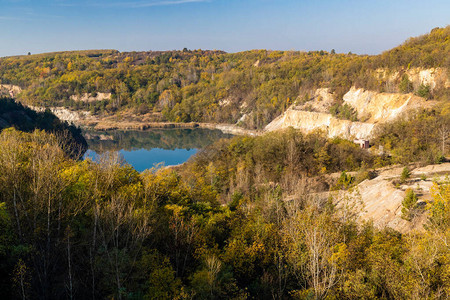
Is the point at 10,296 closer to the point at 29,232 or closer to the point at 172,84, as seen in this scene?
the point at 29,232

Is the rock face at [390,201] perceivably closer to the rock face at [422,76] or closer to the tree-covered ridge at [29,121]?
the rock face at [422,76]

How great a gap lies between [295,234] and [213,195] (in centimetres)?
1276

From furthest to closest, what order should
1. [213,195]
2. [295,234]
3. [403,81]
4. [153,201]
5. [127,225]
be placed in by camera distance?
[403,81] < [213,195] < [153,201] < [295,234] < [127,225]

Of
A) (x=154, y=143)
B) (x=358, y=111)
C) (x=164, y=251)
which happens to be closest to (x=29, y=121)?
(x=154, y=143)

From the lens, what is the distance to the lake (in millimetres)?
82956

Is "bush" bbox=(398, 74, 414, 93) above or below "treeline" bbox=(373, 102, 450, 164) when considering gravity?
above

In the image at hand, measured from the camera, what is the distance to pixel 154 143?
349 feet

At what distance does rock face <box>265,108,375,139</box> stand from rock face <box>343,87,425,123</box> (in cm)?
338

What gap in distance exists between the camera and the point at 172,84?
180625 mm

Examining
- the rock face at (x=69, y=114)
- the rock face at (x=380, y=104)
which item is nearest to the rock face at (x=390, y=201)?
the rock face at (x=380, y=104)

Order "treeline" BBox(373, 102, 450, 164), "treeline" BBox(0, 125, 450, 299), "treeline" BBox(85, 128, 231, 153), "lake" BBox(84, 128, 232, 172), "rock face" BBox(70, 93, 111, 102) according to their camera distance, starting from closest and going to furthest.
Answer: "treeline" BBox(0, 125, 450, 299) → "treeline" BBox(373, 102, 450, 164) → "lake" BBox(84, 128, 232, 172) → "treeline" BBox(85, 128, 231, 153) → "rock face" BBox(70, 93, 111, 102)

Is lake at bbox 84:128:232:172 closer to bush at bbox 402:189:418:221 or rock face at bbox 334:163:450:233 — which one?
rock face at bbox 334:163:450:233

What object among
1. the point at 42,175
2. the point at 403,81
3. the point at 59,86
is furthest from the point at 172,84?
the point at 42,175

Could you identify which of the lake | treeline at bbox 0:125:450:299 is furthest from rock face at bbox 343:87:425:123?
treeline at bbox 0:125:450:299
